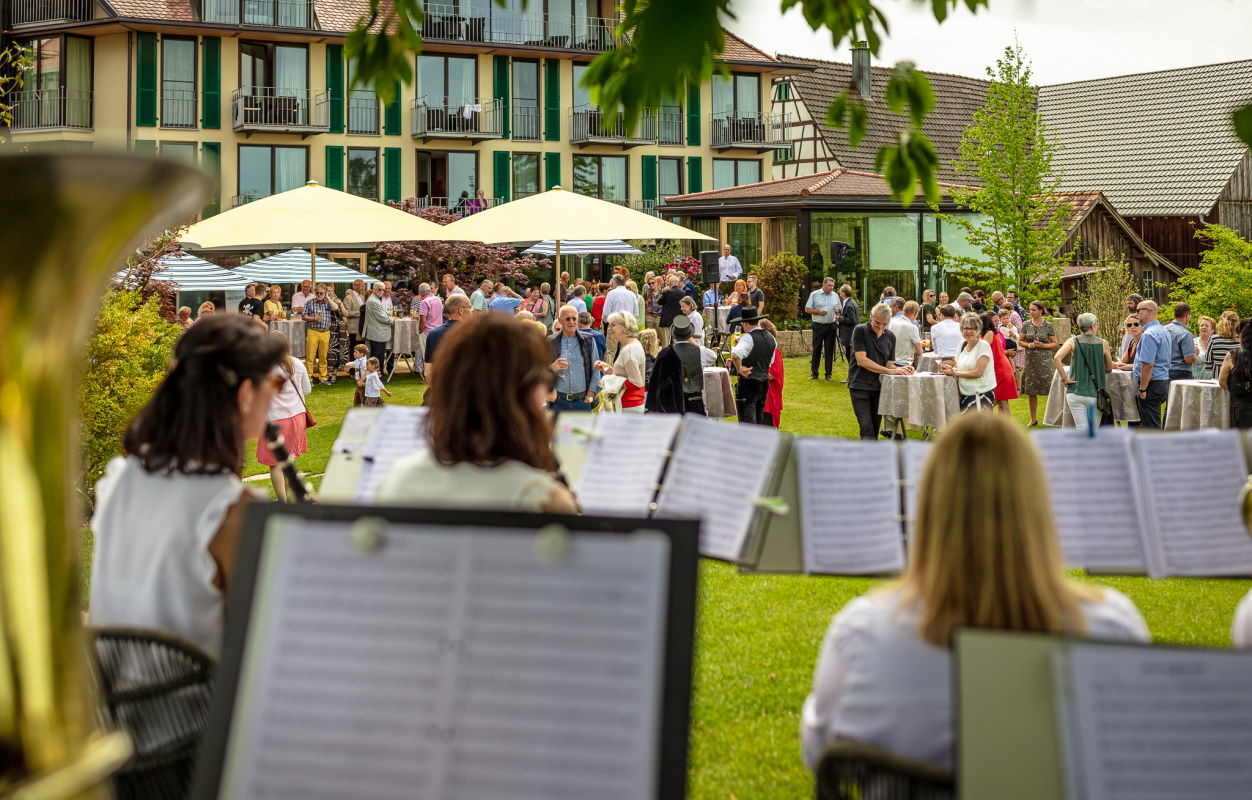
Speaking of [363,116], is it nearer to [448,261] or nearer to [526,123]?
[526,123]

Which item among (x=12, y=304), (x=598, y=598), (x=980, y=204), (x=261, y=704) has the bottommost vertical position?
(x=261, y=704)

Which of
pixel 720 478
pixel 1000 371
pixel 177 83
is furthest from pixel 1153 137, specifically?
pixel 720 478

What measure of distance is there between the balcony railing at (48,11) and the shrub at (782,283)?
754 inches

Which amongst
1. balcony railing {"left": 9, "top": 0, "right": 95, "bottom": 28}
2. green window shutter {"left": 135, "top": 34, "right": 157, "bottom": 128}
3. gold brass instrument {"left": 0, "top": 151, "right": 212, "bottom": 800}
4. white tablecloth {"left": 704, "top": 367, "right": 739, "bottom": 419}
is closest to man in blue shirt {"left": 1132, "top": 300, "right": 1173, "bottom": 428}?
white tablecloth {"left": 704, "top": 367, "right": 739, "bottom": 419}

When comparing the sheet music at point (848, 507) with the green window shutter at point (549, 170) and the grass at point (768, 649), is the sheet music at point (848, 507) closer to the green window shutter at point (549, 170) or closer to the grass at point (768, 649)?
the grass at point (768, 649)

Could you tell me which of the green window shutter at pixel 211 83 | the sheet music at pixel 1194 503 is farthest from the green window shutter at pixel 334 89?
the sheet music at pixel 1194 503

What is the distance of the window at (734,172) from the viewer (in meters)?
38.7

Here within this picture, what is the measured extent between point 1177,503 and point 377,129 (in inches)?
1304

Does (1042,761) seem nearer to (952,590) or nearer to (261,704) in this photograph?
(952,590)

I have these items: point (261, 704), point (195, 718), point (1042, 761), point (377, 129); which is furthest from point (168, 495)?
point (377, 129)

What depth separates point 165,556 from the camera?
2.70 metres

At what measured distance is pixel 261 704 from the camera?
1.72 metres

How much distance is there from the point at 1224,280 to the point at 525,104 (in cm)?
2106

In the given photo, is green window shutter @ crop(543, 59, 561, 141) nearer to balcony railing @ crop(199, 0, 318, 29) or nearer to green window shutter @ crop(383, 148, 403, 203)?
green window shutter @ crop(383, 148, 403, 203)
